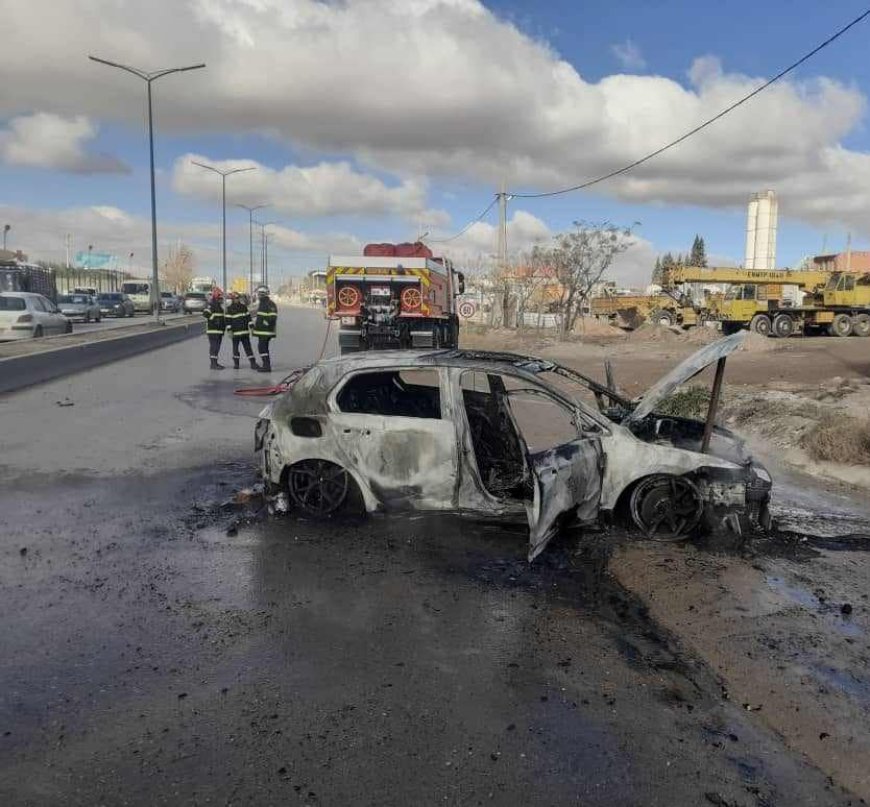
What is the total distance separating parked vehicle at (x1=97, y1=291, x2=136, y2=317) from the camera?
47.8m

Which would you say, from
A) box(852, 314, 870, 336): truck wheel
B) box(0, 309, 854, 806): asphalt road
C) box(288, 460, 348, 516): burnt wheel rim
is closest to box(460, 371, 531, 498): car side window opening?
box(0, 309, 854, 806): asphalt road

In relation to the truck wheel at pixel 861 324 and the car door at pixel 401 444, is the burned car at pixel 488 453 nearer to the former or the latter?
the car door at pixel 401 444

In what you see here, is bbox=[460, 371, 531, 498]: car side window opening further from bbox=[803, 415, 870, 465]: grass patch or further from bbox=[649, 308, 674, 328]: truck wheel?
bbox=[649, 308, 674, 328]: truck wheel

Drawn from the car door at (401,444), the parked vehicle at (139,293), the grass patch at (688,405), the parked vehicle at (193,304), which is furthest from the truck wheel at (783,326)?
the parked vehicle at (139,293)

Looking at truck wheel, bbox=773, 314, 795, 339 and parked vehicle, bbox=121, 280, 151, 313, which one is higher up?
parked vehicle, bbox=121, 280, 151, 313

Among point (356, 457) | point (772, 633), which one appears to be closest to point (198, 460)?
point (356, 457)


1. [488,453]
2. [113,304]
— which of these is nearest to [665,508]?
[488,453]

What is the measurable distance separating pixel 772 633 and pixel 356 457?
9.81ft

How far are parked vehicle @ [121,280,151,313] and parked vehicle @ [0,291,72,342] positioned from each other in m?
31.9

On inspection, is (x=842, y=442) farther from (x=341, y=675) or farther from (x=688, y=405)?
(x=341, y=675)

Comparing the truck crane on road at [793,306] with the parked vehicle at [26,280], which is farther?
the parked vehicle at [26,280]

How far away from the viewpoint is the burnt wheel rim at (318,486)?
5.80 m

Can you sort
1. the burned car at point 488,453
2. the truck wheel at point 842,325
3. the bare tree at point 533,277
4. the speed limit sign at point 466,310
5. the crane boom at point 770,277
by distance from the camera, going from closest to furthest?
the burned car at point 488,453 < the speed limit sign at point 466,310 < the truck wheel at point 842,325 < the crane boom at point 770,277 < the bare tree at point 533,277

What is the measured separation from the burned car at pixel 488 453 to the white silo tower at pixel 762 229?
8212 cm
